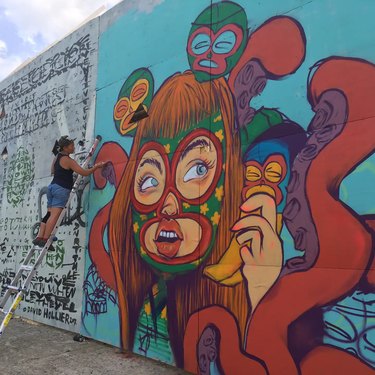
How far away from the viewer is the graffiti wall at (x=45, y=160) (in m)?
6.06

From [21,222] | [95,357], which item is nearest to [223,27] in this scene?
[95,357]

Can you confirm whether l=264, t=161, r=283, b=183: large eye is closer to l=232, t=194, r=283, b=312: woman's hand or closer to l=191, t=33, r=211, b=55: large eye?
l=232, t=194, r=283, b=312: woman's hand

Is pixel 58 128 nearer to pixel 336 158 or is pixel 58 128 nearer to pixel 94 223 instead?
pixel 94 223

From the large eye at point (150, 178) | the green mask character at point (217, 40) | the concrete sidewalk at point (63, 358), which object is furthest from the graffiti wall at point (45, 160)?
the green mask character at point (217, 40)

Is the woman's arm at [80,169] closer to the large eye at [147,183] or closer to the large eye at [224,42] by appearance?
the large eye at [147,183]

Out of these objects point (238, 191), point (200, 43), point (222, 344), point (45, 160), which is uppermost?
point (200, 43)

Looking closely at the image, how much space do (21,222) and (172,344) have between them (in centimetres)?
414

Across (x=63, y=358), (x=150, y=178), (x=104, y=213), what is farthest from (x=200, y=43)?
(x=63, y=358)

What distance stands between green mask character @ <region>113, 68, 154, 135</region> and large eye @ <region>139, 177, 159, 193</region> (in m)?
0.77

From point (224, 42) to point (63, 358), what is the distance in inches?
159

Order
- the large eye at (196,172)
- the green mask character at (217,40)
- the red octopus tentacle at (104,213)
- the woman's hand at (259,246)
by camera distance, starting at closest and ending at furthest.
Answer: the woman's hand at (259,246)
the green mask character at (217,40)
the large eye at (196,172)
the red octopus tentacle at (104,213)

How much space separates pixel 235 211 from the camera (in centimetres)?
400

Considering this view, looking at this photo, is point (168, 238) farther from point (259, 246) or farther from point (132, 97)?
point (132, 97)

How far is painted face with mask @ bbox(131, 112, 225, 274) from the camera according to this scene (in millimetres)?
4270
